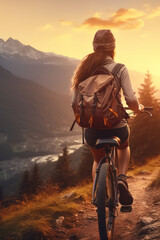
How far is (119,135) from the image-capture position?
294 centimetres

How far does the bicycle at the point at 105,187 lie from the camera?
254cm

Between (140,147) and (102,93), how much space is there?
21.7 metres

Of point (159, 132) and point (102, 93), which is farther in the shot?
point (159, 132)

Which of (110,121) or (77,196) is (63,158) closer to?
(77,196)

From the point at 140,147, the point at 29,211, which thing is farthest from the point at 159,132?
the point at 29,211

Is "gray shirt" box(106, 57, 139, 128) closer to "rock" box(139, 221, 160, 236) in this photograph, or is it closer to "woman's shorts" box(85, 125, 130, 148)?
"woman's shorts" box(85, 125, 130, 148)

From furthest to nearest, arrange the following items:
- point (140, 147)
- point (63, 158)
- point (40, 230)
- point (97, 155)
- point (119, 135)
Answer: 1. point (63, 158)
2. point (140, 147)
3. point (40, 230)
4. point (97, 155)
5. point (119, 135)

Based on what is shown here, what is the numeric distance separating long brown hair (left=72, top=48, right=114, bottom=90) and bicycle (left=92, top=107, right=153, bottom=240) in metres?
0.78

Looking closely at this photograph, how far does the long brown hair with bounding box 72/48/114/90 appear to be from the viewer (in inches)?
115

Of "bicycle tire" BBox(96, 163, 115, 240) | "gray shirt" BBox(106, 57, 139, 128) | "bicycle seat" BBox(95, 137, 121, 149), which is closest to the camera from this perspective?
"bicycle tire" BBox(96, 163, 115, 240)

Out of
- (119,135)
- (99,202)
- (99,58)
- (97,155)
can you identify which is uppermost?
(99,58)

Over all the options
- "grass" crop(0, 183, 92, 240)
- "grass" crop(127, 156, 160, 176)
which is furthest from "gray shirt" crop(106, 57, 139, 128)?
"grass" crop(127, 156, 160, 176)

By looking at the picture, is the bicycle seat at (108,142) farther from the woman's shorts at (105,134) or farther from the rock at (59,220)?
the rock at (59,220)

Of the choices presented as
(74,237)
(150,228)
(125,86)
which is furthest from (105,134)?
(74,237)
